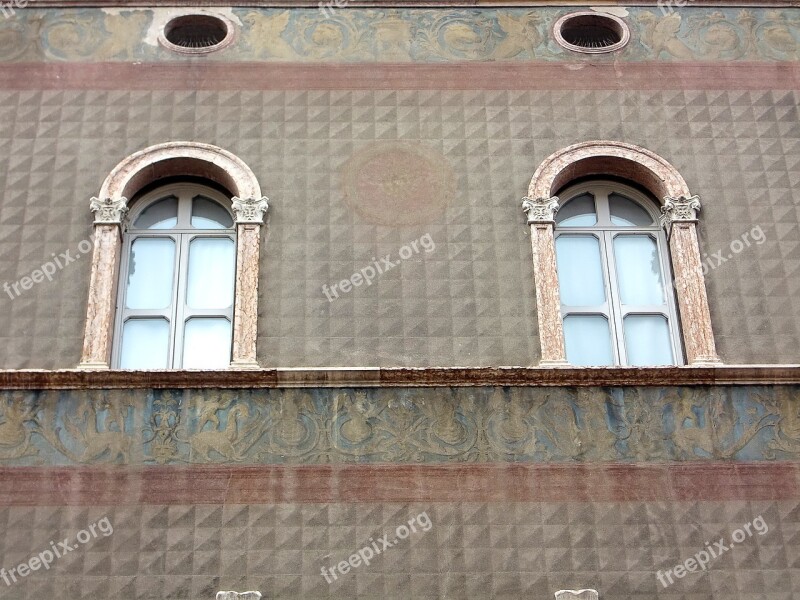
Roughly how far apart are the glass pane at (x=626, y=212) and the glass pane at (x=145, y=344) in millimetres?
4100

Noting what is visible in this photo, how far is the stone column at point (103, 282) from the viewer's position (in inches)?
444

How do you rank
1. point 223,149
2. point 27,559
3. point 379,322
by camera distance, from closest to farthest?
point 27,559, point 379,322, point 223,149

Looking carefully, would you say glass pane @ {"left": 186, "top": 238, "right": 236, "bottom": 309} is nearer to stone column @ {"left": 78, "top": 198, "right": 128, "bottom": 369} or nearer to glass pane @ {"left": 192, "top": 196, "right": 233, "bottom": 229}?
glass pane @ {"left": 192, "top": 196, "right": 233, "bottom": 229}

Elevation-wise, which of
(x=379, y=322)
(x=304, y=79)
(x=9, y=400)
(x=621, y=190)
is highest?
(x=304, y=79)

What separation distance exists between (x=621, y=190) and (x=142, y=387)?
4.66 meters

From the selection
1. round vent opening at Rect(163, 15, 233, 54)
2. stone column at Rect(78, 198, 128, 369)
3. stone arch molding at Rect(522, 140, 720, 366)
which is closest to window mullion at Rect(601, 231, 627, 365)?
stone arch molding at Rect(522, 140, 720, 366)

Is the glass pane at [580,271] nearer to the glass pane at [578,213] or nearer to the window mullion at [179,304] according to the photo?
the glass pane at [578,213]

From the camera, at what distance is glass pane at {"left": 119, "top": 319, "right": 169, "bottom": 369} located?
1167 centimetres

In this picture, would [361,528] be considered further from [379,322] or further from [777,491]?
[777,491]

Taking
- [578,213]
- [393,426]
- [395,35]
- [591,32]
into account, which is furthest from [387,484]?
[591,32]

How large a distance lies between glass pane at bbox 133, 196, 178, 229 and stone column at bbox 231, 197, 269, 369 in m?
0.71

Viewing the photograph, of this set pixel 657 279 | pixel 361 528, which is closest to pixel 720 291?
pixel 657 279

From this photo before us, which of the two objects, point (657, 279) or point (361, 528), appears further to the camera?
point (657, 279)

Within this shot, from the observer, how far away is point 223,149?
12344 mm
